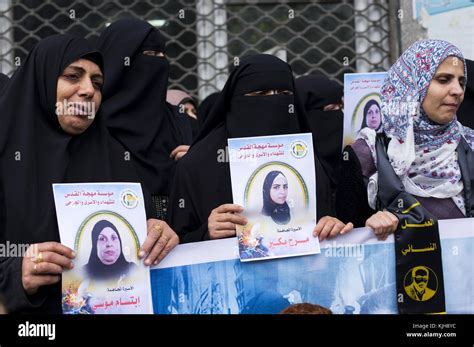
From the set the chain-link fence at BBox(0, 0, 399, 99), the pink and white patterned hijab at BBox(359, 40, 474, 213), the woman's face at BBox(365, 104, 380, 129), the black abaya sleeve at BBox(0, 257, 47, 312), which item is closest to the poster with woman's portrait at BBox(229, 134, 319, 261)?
the pink and white patterned hijab at BBox(359, 40, 474, 213)

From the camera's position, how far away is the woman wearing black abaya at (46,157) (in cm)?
322

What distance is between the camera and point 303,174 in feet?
11.6

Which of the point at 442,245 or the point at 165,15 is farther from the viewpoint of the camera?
the point at 165,15

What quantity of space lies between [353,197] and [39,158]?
125cm

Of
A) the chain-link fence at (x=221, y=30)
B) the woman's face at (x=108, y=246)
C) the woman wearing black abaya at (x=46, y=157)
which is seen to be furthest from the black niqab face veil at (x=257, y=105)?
the chain-link fence at (x=221, y=30)

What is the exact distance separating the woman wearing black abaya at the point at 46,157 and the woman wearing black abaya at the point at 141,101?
66cm

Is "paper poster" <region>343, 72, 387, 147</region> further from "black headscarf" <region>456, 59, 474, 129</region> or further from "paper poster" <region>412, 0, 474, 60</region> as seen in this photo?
"paper poster" <region>412, 0, 474, 60</region>

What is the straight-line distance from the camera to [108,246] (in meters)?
3.30

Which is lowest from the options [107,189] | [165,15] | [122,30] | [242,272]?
[242,272]

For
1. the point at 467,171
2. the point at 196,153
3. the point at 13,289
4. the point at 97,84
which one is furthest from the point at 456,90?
the point at 13,289

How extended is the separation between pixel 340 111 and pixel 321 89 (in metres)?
0.17
